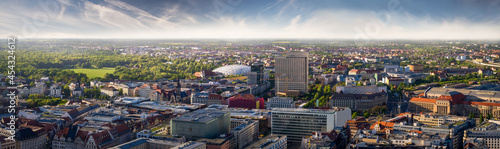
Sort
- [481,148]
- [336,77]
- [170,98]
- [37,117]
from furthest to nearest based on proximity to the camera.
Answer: [336,77] < [170,98] < [37,117] < [481,148]

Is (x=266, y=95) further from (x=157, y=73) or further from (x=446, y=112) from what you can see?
(x=157, y=73)

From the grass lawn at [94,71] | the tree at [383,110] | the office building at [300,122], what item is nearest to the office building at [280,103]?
the tree at [383,110]

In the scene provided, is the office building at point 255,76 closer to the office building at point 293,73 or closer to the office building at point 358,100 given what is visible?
the office building at point 293,73

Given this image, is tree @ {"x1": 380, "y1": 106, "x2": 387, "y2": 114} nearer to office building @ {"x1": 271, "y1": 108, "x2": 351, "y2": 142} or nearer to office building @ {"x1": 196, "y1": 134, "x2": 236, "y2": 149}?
office building @ {"x1": 271, "y1": 108, "x2": 351, "y2": 142}

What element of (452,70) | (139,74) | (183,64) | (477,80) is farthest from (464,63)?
(139,74)

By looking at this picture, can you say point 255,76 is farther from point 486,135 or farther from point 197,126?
point 486,135

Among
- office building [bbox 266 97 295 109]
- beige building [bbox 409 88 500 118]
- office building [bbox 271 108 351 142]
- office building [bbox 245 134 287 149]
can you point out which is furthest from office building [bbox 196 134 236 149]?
beige building [bbox 409 88 500 118]
